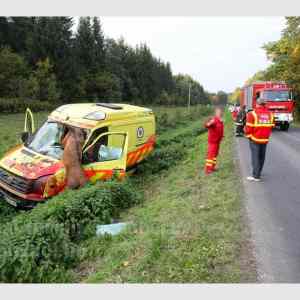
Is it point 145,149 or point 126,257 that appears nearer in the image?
point 126,257

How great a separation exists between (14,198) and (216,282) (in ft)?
17.6

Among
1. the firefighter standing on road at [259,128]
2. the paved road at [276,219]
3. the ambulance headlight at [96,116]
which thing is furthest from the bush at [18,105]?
the firefighter standing on road at [259,128]

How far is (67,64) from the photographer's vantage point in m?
57.9

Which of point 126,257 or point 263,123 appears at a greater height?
point 263,123

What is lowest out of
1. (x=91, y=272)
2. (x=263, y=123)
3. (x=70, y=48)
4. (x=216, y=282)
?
(x=91, y=272)

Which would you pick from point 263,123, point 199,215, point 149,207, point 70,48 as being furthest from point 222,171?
point 70,48

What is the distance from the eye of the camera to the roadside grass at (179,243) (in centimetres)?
463

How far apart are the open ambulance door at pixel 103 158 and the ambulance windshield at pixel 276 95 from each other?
53.6 feet

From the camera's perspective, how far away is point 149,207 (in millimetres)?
8141

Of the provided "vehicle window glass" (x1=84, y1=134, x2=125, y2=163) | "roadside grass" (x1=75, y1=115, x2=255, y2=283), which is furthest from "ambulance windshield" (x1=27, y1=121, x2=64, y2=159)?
"roadside grass" (x1=75, y1=115, x2=255, y2=283)

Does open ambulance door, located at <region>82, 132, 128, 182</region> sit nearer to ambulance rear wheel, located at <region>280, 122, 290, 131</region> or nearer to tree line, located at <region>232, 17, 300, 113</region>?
ambulance rear wheel, located at <region>280, 122, 290, 131</region>

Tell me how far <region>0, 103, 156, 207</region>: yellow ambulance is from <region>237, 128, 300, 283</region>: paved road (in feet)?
10.9

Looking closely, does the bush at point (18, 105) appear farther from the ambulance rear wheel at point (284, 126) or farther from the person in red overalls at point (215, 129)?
the person in red overalls at point (215, 129)

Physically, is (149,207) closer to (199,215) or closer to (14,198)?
(199,215)
